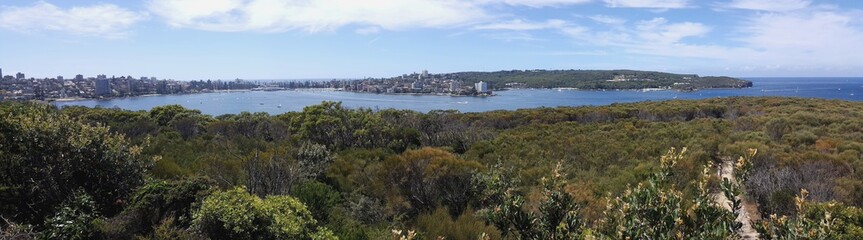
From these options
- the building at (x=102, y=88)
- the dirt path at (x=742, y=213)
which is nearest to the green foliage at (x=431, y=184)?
the dirt path at (x=742, y=213)

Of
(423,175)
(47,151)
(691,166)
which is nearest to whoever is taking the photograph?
(47,151)

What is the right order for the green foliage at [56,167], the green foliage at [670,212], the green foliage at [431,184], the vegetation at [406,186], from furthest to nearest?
the green foliage at [431,184]
the green foliage at [56,167]
the vegetation at [406,186]
the green foliage at [670,212]

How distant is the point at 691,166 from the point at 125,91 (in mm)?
136016

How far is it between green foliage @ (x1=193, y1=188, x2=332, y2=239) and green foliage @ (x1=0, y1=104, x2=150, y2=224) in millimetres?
2882

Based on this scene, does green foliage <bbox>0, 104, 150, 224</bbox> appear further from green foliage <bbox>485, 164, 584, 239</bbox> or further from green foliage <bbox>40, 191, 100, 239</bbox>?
green foliage <bbox>485, 164, 584, 239</bbox>

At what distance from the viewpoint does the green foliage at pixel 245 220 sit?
5684 mm

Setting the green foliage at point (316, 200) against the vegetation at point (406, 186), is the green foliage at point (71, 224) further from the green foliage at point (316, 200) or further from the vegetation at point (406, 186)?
the green foliage at point (316, 200)

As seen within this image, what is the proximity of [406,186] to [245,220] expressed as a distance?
483cm

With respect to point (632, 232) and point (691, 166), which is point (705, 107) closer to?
point (691, 166)

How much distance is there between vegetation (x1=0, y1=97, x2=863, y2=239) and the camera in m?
2.79

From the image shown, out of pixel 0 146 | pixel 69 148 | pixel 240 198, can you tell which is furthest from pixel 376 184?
pixel 0 146

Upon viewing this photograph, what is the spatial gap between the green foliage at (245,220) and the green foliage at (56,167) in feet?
9.45

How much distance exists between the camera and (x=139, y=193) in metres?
7.09

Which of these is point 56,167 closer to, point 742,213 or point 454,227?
point 454,227
